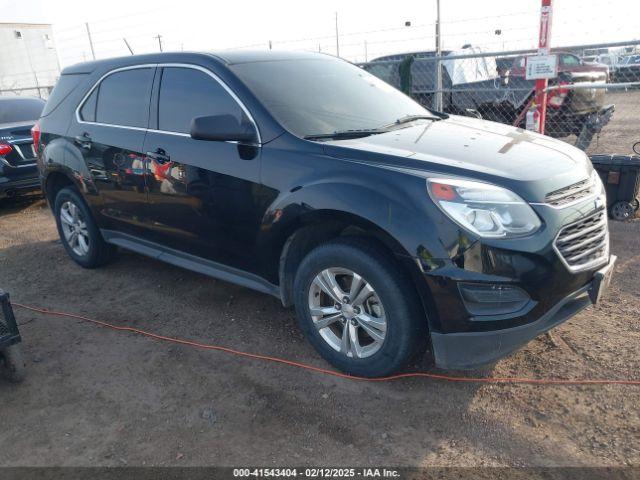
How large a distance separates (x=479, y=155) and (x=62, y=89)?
12.9ft

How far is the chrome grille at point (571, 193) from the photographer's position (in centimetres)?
276

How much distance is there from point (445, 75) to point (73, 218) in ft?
24.4

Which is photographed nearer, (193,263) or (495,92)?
(193,263)

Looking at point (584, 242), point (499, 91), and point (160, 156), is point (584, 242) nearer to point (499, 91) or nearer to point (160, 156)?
point (160, 156)

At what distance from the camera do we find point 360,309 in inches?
118

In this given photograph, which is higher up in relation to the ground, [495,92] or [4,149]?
[4,149]

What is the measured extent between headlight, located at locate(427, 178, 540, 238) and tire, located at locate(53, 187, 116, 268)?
343cm

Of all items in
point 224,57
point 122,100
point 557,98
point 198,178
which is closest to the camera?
point 198,178

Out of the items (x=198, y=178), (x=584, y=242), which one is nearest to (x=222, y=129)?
(x=198, y=178)

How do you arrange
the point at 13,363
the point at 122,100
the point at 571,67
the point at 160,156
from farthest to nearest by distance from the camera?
the point at 571,67
the point at 122,100
the point at 160,156
the point at 13,363

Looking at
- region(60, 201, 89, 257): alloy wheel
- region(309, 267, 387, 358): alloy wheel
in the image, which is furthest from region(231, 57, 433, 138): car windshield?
region(60, 201, 89, 257): alloy wheel

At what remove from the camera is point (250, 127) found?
11.0 feet

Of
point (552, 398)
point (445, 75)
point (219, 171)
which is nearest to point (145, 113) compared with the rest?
point (219, 171)

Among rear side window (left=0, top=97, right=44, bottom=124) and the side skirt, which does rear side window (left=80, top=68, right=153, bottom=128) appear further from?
rear side window (left=0, top=97, right=44, bottom=124)
